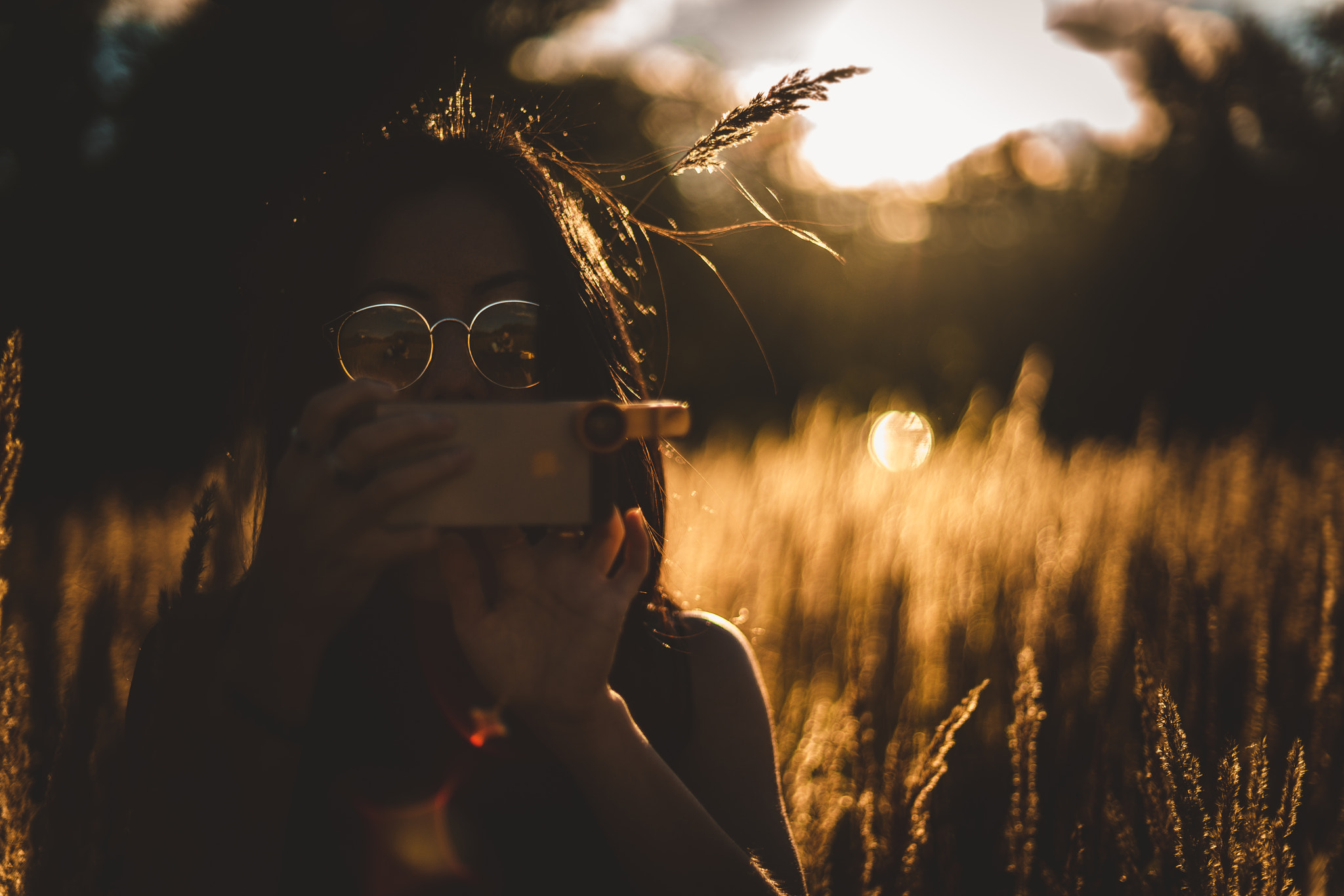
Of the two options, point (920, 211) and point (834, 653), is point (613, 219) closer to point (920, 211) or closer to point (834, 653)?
point (834, 653)

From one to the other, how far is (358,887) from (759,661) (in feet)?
5.08

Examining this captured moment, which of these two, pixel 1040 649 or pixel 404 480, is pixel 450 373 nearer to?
pixel 404 480

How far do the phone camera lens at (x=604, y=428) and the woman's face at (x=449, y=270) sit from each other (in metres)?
0.23

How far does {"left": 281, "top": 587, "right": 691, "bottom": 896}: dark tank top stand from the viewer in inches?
40.6

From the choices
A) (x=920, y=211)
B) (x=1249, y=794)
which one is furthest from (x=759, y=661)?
(x=920, y=211)

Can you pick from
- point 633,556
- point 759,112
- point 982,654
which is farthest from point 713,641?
point 982,654

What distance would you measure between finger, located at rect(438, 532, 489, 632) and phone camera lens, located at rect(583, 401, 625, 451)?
21cm

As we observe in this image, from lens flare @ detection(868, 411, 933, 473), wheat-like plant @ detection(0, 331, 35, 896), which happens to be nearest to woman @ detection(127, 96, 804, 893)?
wheat-like plant @ detection(0, 331, 35, 896)

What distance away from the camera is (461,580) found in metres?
0.92

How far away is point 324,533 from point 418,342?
0.37 m

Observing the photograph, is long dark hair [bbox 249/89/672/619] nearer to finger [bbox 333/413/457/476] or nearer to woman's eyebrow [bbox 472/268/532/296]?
woman's eyebrow [bbox 472/268/532/296]

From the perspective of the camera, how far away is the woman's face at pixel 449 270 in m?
1.11

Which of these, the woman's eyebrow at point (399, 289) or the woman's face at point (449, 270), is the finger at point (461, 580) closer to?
the woman's face at point (449, 270)

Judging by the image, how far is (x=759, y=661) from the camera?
2385 millimetres
